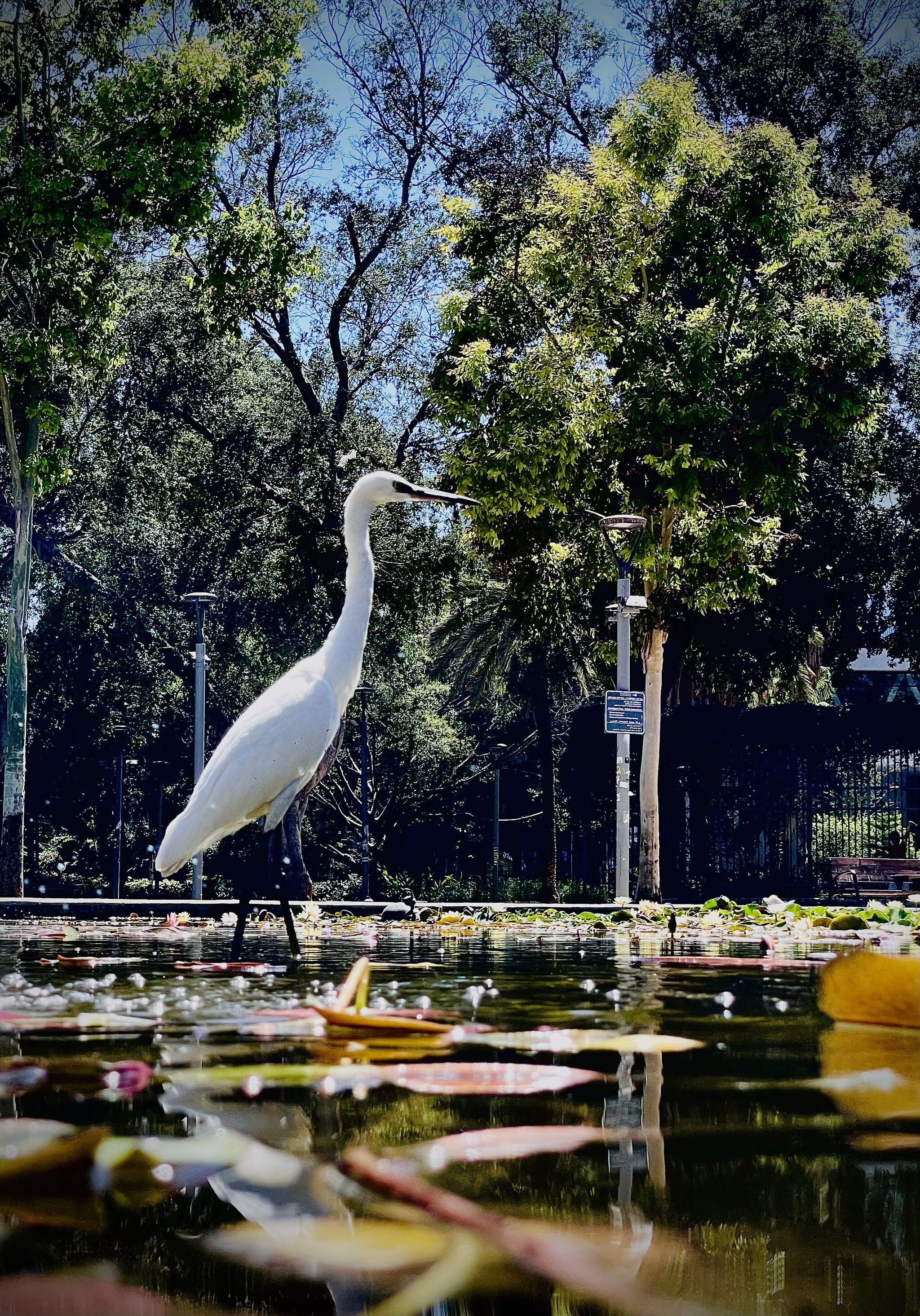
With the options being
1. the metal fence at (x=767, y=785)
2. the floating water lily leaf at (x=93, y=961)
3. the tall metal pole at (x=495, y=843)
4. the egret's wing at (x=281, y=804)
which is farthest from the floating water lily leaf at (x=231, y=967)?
the tall metal pole at (x=495, y=843)

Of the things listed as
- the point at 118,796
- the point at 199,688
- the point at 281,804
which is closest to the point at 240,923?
the point at 281,804

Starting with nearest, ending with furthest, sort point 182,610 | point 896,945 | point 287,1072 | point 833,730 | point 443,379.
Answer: point 287,1072, point 896,945, point 443,379, point 833,730, point 182,610

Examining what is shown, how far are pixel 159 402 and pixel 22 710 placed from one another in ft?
25.8

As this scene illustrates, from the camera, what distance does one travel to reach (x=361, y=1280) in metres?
1.74

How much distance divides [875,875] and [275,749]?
20.5 m

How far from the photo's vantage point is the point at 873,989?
3.85 m

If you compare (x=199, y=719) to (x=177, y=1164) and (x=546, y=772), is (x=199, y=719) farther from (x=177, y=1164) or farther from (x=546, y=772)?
(x=177, y=1164)

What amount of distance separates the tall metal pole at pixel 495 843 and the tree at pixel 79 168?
12.0 m

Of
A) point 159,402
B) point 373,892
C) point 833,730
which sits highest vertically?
point 159,402

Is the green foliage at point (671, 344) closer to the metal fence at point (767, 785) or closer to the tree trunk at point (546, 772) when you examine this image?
the metal fence at point (767, 785)

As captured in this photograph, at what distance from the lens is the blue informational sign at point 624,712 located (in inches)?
725

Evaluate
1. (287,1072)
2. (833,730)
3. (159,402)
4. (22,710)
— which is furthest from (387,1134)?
(159,402)

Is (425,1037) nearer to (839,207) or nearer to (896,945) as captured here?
(896,945)

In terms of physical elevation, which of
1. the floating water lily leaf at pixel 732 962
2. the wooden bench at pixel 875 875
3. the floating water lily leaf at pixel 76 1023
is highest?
the floating water lily leaf at pixel 76 1023
